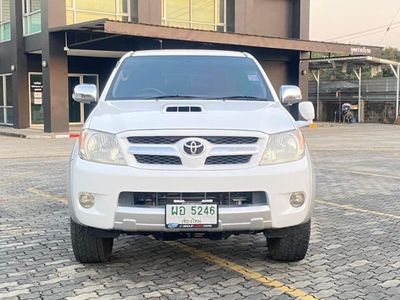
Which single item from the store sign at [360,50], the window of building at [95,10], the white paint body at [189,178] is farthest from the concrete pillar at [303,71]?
the white paint body at [189,178]

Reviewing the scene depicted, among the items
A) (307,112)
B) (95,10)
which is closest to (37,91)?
(95,10)

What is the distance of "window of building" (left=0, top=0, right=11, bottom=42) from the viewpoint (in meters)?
27.5

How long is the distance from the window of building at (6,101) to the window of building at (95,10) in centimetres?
693

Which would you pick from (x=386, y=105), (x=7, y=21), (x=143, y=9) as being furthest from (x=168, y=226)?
(x=386, y=105)

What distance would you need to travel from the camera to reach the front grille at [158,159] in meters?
4.11

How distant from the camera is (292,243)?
4.61 m

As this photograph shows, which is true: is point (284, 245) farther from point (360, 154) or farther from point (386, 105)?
point (386, 105)

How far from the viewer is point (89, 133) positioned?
14.2 ft

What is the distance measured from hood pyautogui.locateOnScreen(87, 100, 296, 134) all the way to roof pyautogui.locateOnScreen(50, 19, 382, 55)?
14.6m

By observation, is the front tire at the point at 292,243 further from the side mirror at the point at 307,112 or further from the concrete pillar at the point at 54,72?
the concrete pillar at the point at 54,72

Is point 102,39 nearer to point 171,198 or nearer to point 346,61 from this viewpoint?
point 346,61

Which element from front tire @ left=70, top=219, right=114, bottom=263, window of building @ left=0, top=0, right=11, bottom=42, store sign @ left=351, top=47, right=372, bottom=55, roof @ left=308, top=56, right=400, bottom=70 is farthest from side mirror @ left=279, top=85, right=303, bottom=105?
window of building @ left=0, top=0, right=11, bottom=42

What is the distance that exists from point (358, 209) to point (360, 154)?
8.43m

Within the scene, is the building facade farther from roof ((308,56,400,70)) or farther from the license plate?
the license plate
